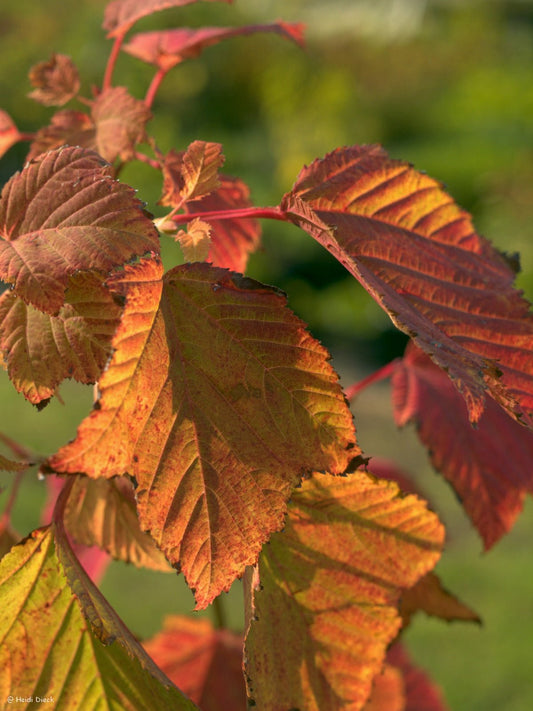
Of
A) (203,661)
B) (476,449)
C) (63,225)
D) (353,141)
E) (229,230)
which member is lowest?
(353,141)

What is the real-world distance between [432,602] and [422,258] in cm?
30

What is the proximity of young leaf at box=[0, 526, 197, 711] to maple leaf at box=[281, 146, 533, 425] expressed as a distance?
0.24 metres

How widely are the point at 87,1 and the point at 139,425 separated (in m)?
8.51

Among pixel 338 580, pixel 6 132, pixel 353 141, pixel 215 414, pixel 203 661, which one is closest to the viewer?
pixel 215 414

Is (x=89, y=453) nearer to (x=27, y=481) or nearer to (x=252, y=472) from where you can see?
(x=252, y=472)

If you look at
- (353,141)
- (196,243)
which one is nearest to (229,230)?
(196,243)

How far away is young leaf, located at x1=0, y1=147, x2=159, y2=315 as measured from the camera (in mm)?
410

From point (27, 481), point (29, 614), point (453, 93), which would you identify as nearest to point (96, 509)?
point (29, 614)

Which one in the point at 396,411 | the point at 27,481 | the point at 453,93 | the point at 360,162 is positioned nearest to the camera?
the point at 360,162

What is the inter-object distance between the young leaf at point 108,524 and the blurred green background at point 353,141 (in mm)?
2144

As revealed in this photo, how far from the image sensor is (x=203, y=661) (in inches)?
30.2

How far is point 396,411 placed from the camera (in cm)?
71

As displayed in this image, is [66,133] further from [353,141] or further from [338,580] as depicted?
[353,141]

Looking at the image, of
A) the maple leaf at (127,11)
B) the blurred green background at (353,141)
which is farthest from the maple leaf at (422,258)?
the blurred green background at (353,141)
